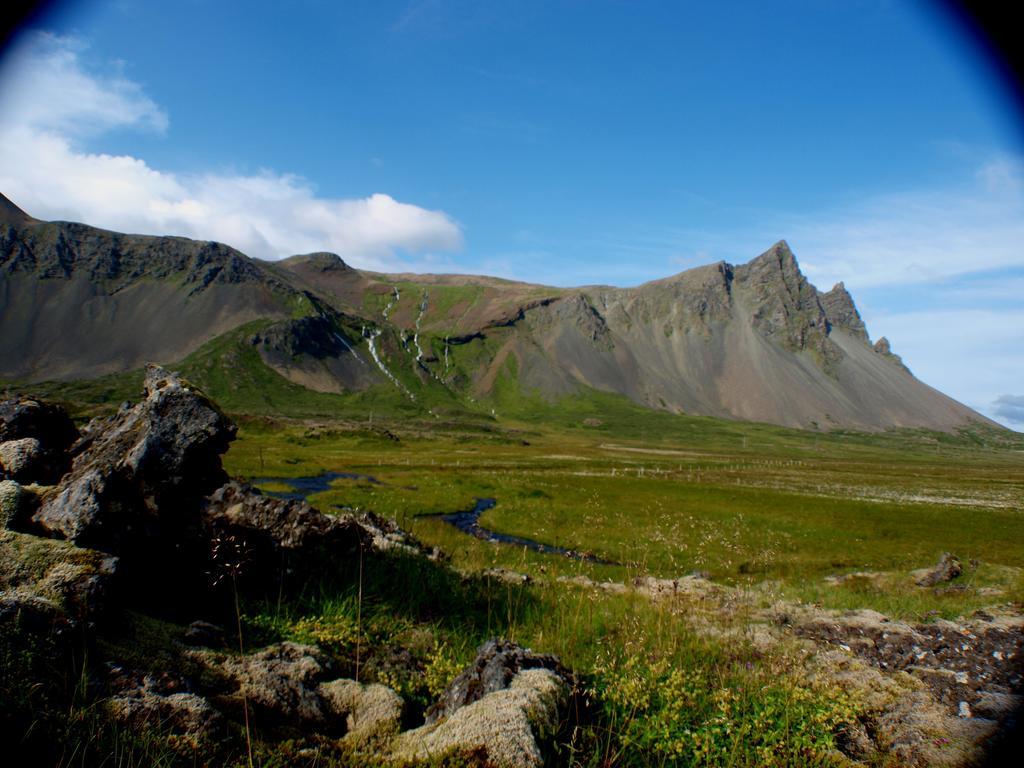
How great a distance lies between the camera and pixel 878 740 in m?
5.93

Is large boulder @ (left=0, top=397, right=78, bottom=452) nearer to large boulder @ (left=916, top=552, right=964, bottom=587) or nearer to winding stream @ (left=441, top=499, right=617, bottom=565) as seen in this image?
winding stream @ (left=441, top=499, right=617, bottom=565)

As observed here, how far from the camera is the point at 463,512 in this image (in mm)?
45219

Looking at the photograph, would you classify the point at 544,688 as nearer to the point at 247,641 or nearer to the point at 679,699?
the point at 679,699

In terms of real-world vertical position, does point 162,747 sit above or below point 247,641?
above

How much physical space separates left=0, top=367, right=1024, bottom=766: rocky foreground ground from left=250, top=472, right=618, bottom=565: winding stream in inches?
588

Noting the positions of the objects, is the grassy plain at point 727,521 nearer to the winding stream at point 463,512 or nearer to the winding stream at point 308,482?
the winding stream at point 463,512

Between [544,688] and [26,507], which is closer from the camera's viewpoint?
[544,688]

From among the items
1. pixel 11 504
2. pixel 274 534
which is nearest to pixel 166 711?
pixel 11 504

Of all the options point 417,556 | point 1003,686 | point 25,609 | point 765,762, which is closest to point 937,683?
point 1003,686

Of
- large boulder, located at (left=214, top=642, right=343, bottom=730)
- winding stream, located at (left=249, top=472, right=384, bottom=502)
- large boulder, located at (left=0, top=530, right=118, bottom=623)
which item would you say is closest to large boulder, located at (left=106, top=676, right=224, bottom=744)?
large boulder, located at (left=214, top=642, right=343, bottom=730)

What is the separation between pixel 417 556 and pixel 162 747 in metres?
7.87

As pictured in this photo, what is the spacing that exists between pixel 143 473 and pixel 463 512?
38.6 m

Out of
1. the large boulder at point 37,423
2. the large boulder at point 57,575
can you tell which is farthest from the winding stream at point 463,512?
the large boulder at point 57,575

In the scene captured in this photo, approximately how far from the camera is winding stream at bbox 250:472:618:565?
30.8m
